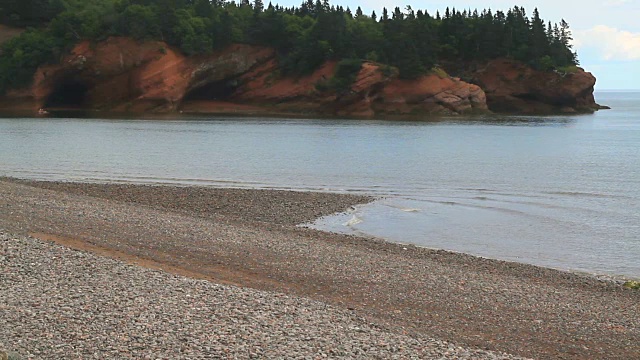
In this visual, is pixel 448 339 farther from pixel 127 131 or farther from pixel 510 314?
pixel 127 131

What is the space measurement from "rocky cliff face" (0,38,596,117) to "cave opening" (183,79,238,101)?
0.46 feet

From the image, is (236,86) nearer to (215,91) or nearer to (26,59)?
(215,91)

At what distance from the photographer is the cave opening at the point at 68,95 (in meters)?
98.9

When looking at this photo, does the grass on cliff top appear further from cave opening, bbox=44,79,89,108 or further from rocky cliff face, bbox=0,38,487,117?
cave opening, bbox=44,79,89,108

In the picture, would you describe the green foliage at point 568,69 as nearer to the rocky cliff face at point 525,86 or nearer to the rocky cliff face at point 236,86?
the rocky cliff face at point 525,86

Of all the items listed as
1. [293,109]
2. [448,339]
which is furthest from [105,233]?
[293,109]

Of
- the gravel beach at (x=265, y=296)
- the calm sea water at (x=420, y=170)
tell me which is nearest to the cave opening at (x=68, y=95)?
the calm sea water at (x=420, y=170)

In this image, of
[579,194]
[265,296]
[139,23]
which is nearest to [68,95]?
[139,23]

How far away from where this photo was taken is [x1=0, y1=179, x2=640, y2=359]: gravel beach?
10156 mm

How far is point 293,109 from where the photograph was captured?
99.6 meters

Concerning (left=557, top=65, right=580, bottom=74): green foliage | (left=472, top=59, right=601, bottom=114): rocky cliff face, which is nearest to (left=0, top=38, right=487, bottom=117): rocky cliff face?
(left=472, top=59, right=601, bottom=114): rocky cliff face

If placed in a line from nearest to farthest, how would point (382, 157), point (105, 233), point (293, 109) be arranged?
point (105, 233)
point (382, 157)
point (293, 109)

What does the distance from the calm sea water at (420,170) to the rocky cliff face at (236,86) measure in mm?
17544

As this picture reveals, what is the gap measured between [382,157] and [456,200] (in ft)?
57.2
